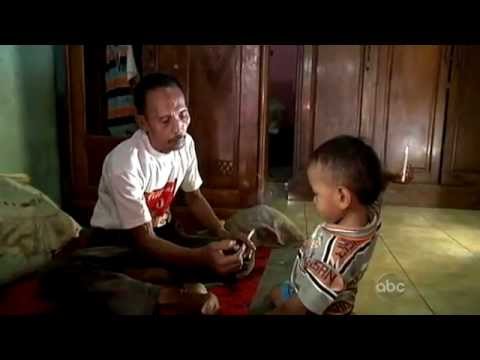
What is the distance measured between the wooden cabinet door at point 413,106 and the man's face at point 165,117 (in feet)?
5.68

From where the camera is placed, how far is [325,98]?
2.75m

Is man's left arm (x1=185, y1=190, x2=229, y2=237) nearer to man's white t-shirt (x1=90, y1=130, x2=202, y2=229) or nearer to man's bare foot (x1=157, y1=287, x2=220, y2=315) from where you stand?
man's white t-shirt (x1=90, y1=130, x2=202, y2=229)

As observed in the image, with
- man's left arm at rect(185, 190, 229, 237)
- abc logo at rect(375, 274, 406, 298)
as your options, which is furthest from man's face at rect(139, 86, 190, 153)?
abc logo at rect(375, 274, 406, 298)

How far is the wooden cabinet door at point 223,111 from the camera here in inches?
83.0

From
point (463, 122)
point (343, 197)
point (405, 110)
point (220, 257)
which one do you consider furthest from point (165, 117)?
point (463, 122)

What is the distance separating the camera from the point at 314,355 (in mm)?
925

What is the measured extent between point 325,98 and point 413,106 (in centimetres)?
49

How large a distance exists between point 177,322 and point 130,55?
1516 mm

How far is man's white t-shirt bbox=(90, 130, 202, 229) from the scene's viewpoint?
1.22 metres

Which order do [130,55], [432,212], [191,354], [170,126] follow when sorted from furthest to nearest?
1. [432,212]
2. [130,55]
3. [170,126]
4. [191,354]

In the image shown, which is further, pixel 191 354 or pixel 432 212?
pixel 432 212

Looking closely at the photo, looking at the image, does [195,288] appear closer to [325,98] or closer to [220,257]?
[220,257]
